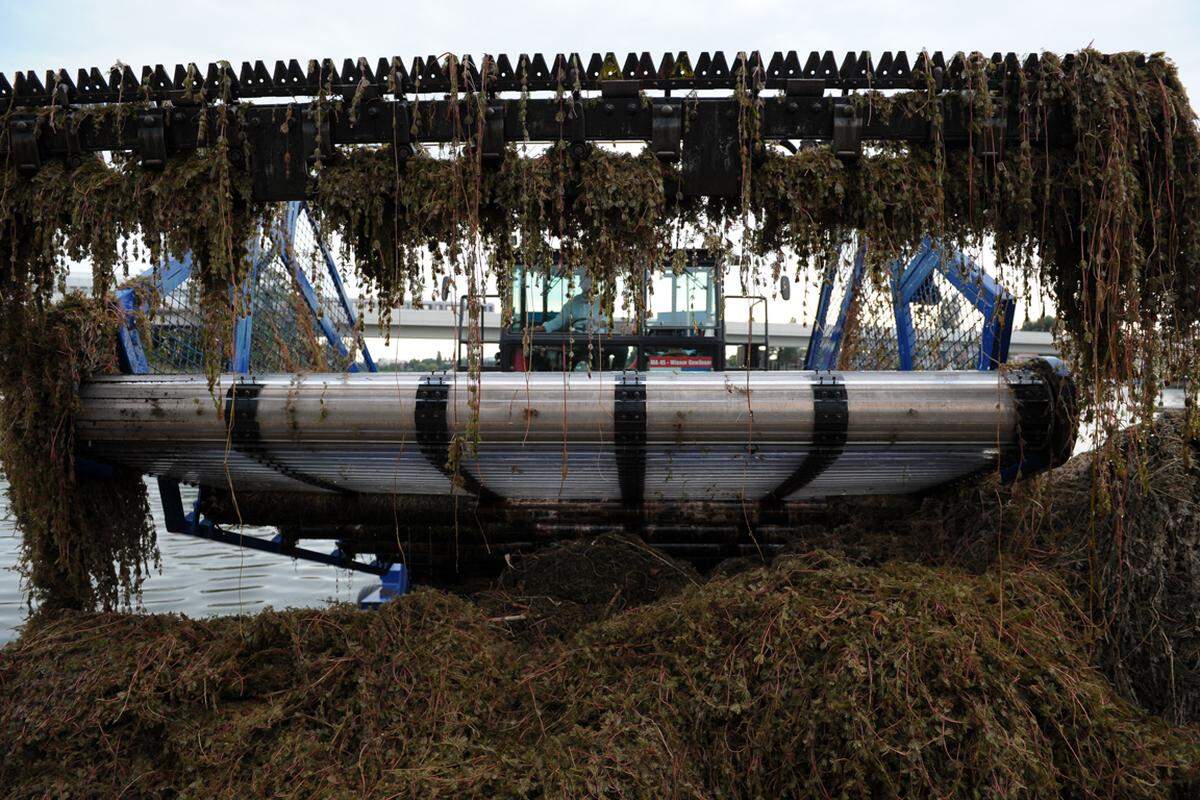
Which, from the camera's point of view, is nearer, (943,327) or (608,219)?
(608,219)

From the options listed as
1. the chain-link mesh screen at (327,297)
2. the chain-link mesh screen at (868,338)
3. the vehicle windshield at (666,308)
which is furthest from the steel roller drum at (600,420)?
the vehicle windshield at (666,308)

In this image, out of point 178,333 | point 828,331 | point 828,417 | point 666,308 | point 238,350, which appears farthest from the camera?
point 666,308

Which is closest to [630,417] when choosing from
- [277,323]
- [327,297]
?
[277,323]

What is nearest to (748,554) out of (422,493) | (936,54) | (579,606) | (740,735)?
(579,606)

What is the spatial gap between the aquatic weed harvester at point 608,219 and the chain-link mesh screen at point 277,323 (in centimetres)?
66

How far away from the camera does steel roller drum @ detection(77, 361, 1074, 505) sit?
12.5ft

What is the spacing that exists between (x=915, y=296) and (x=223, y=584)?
7787 mm

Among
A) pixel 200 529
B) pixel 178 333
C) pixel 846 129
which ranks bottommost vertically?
pixel 200 529

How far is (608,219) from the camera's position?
11.1ft

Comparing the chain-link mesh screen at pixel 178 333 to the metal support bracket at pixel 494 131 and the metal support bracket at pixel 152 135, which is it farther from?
the metal support bracket at pixel 494 131

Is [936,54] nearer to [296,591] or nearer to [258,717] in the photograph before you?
[258,717]

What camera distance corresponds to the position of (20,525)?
4062 mm

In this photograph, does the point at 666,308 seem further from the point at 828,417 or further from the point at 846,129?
the point at 846,129

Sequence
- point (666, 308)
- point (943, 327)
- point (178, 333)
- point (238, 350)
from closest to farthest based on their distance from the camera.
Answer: point (178, 333) < point (238, 350) < point (943, 327) < point (666, 308)
